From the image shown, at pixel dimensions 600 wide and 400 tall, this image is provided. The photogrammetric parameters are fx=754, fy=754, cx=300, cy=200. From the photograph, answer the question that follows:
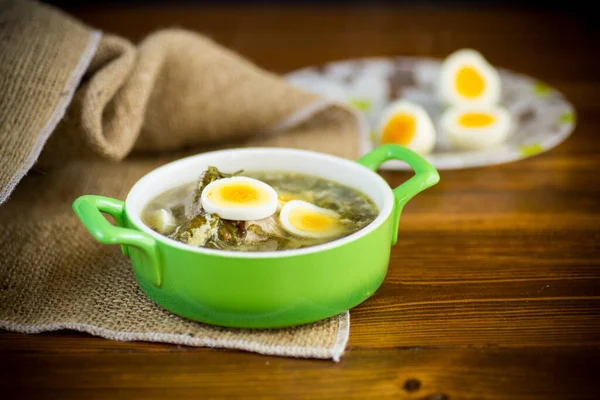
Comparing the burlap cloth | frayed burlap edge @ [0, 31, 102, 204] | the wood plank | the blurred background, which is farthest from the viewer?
the blurred background

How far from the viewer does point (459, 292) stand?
3.93 ft

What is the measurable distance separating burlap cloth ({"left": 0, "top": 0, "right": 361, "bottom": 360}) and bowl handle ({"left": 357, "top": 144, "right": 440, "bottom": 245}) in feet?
0.68

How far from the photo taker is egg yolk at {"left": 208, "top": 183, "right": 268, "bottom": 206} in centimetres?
114

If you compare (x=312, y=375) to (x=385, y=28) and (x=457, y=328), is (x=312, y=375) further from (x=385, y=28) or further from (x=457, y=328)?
(x=385, y=28)

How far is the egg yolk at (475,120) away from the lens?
1810mm

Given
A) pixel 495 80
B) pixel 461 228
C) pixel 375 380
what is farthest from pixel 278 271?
pixel 495 80

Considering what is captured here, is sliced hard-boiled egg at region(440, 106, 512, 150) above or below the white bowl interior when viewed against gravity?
above

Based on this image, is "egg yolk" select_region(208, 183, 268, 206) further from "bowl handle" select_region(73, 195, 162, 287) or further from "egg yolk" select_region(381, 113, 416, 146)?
"egg yolk" select_region(381, 113, 416, 146)

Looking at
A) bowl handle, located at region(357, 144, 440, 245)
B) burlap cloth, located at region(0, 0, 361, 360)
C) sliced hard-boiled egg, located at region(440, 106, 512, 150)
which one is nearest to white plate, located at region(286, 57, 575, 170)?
sliced hard-boiled egg, located at region(440, 106, 512, 150)

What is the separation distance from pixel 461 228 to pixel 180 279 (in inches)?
24.0

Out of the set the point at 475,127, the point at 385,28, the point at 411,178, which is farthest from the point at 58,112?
the point at 385,28

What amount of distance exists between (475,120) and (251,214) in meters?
0.89

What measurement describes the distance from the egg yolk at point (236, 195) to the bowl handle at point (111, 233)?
143 millimetres

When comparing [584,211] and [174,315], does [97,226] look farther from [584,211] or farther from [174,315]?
[584,211]
